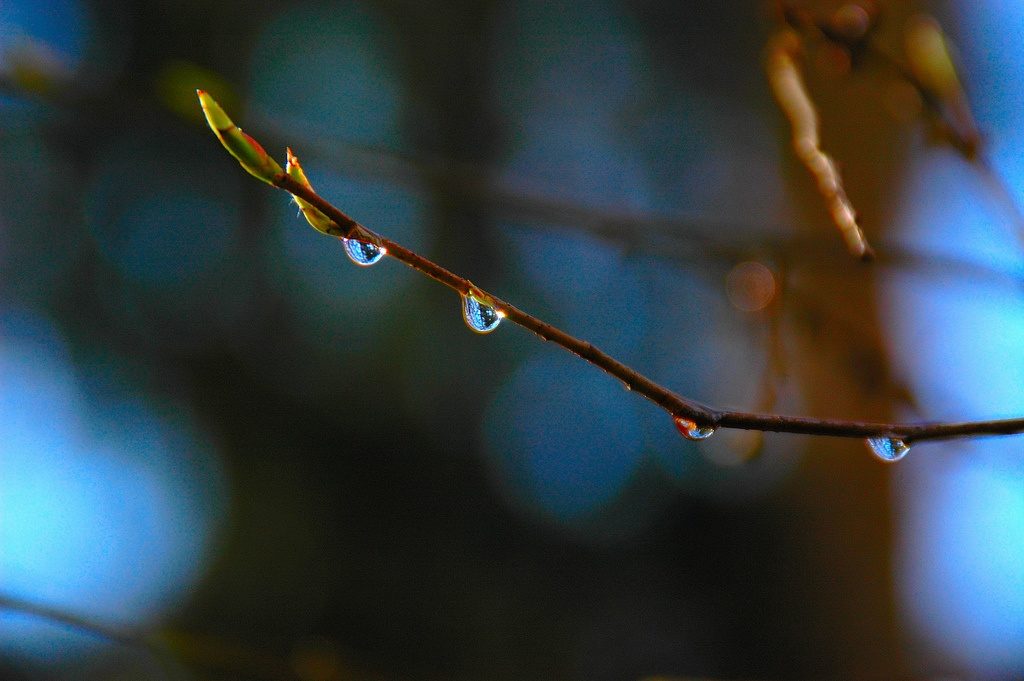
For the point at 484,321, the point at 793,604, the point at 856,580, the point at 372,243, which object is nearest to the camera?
the point at 372,243

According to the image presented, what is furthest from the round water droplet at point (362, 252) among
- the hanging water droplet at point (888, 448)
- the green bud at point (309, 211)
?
the hanging water droplet at point (888, 448)

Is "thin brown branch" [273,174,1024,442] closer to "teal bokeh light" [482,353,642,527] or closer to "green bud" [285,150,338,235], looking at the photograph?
"green bud" [285,150,338,235]

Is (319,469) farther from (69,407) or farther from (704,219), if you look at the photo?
(704,219)

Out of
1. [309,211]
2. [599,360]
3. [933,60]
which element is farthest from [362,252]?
[933,60]

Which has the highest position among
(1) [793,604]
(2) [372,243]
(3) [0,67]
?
(1) [793,604]

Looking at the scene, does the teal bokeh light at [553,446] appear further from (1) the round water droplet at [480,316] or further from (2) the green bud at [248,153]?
(2) the green bud at [248,153]

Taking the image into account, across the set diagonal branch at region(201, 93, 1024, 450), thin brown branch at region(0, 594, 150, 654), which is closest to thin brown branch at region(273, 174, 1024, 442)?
diagonal branch at region(201, 93, 1024, 450)

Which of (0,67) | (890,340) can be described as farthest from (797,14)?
(890,340)
